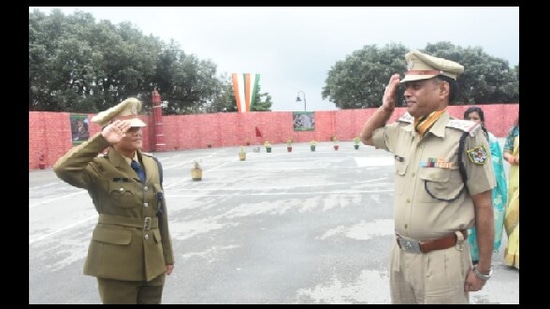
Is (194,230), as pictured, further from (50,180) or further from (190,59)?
(190,59)

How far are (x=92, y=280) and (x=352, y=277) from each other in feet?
8.46

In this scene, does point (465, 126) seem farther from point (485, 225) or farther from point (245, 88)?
point (245, 88)

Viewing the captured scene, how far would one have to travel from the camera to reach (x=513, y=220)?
15.1ft

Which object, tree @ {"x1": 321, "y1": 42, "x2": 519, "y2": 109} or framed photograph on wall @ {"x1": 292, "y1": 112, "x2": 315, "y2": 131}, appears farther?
tree @ {"x1": 321, "y1": 42, "x2": 519, "y2": 109}

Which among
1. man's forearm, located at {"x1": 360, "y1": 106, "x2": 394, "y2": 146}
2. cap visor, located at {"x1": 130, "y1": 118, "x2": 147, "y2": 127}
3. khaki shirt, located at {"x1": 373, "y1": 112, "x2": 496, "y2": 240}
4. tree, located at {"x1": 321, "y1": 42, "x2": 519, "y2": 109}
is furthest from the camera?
tree, located at {"x1": 321, "y1": 42, "x2": 519, "y2": 109}

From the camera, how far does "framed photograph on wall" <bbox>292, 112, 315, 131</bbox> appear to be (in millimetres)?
34125

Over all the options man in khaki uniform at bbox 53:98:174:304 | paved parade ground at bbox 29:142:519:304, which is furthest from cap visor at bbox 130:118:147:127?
paved parade ground at bbox 29:142:519:304

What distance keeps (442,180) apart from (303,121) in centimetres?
3194

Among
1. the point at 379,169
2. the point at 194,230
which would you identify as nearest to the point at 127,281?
the point at 194,230

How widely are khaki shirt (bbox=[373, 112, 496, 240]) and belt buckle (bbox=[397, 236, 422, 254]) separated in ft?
0.09

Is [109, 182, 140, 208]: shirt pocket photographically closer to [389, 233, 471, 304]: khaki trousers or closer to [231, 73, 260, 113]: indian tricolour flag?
[389, 233, 471, 304]: khaki trousers

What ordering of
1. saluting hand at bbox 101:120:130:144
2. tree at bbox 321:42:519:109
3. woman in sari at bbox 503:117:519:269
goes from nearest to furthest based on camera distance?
1. saluting hand at bbox 101:120:130:144
2. woman in sari at bbox 503:117:519:269
3. tree at bbox 321:42:519:109

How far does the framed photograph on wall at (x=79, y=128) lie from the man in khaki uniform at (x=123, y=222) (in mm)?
20282

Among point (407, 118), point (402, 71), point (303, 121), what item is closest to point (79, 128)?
point (303, 121)
